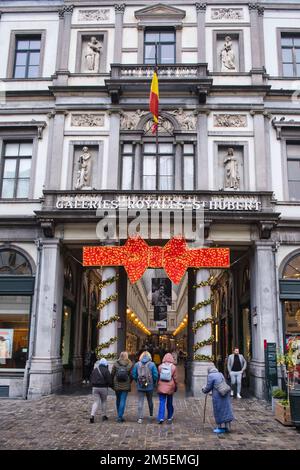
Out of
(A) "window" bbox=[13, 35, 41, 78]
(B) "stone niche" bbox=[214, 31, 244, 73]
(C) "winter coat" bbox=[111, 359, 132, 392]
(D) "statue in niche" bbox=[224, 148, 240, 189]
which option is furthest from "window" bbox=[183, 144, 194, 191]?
(C) "winter coat" bbox=[111, 359, 132, 392]

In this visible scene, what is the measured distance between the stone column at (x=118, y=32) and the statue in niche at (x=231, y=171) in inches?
269

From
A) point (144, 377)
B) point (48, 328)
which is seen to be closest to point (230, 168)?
point (48, 328)

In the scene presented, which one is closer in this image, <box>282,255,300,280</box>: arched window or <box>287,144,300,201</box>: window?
<box>282,255,300,280</box>: arched window

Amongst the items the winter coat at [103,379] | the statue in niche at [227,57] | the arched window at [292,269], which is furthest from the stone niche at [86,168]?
the winter coat at [103,379]

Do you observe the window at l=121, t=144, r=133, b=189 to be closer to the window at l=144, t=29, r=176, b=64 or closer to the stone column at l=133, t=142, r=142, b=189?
the stone column at l=133, t=142, r=142, b=189

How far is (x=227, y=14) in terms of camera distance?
21719 mm

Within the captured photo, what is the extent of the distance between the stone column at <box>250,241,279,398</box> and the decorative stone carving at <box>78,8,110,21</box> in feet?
43.1

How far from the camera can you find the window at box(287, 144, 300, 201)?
64.4 ft

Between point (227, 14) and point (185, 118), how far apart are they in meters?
5.83

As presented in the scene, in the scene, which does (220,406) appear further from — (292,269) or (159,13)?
(159,13)

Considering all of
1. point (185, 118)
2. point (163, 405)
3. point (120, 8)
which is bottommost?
point (163, 405)
